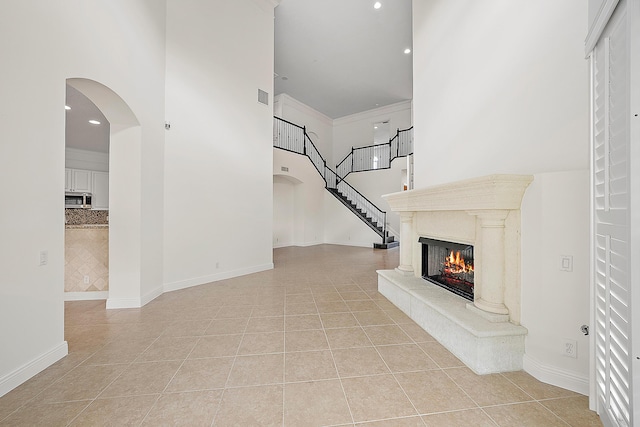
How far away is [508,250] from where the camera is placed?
2191 mm

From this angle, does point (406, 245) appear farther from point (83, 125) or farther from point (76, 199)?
point (76, 199)

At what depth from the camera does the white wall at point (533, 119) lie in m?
1.80

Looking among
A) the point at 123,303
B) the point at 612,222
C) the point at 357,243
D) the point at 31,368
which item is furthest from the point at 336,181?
the point at 612,222

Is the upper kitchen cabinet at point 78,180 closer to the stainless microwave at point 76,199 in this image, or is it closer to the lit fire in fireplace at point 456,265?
the stainless microwave at point 76,199

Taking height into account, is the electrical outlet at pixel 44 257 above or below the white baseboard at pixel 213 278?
above

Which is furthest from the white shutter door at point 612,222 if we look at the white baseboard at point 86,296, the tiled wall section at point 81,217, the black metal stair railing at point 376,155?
the black metal stair railing at point 376,155

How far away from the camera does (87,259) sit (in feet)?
12.2

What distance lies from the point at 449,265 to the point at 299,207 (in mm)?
6999

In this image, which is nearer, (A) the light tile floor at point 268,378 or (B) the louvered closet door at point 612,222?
(B) the louvered closet door at point 612,222

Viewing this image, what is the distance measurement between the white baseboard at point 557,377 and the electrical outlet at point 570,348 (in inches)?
4.9

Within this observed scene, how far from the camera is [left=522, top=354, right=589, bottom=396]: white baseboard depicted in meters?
1.76

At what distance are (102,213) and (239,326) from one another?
128 inches

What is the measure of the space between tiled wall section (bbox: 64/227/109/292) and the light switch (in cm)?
510

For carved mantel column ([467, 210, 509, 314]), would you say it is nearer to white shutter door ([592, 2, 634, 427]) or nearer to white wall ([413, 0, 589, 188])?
white wall ([413, 0, 589, 188])
